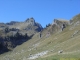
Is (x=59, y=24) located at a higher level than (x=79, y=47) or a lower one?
higher

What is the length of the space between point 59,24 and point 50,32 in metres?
11.3

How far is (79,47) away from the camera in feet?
250

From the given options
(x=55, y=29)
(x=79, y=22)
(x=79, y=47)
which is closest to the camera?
(x=79, y=47)

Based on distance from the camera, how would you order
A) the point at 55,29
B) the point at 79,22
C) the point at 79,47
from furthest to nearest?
the point at 55,29 → the point at 79,22 → the point at 79,47

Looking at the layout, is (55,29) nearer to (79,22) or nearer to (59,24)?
(59,24)

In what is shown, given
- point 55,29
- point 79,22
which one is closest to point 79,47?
point 79,22

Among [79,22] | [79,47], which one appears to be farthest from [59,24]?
[79,47]

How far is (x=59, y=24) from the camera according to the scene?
200 metres

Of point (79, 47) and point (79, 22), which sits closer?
point (79, 47)

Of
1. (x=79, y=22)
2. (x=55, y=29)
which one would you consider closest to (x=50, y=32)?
(x=55, y=29)

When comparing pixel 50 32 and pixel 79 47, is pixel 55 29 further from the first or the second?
pixel 79 47

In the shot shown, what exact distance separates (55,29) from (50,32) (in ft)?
17.7

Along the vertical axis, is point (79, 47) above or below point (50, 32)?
below

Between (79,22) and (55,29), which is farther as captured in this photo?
(55,29)
